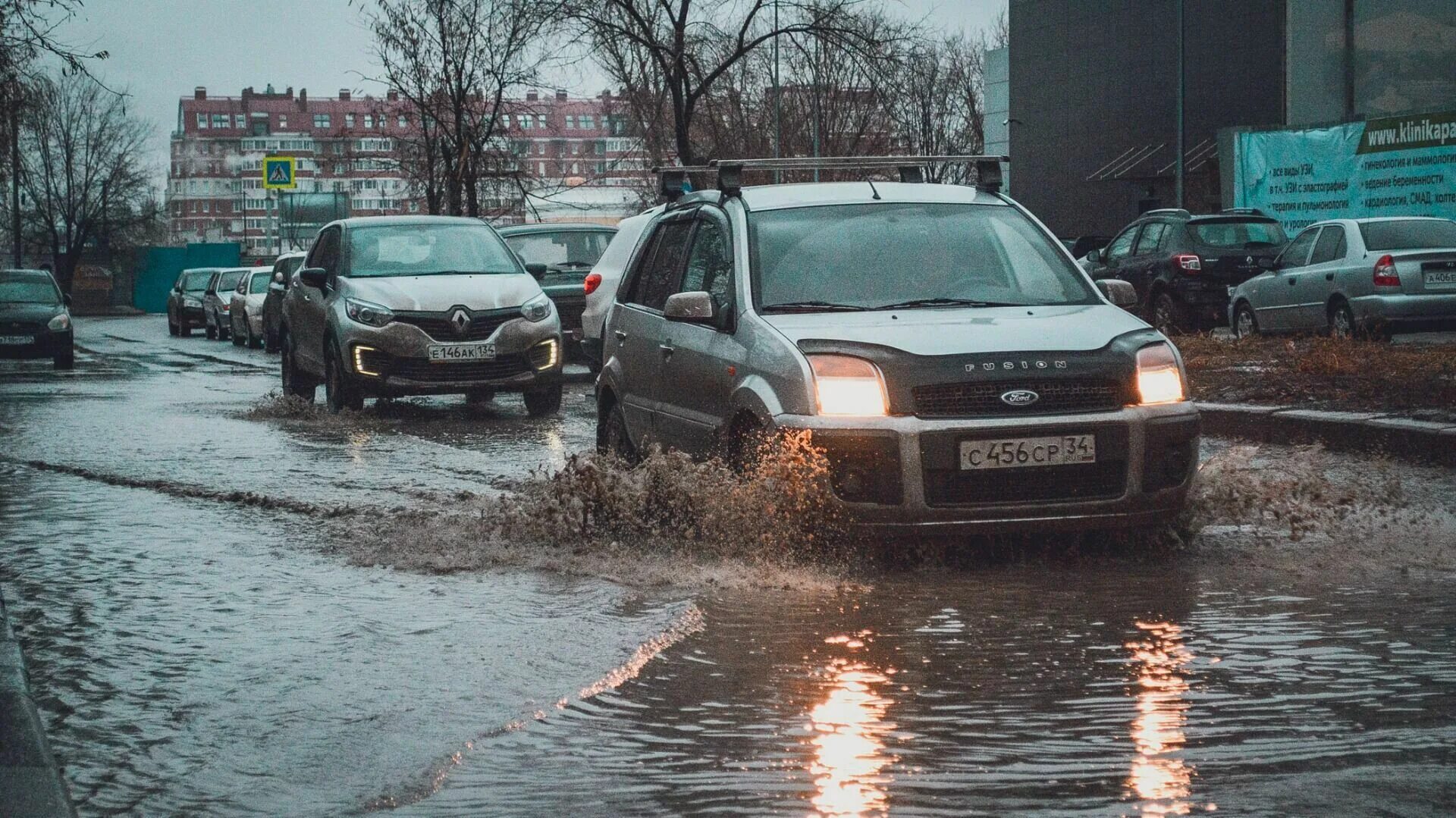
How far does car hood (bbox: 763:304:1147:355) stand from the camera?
6879mm

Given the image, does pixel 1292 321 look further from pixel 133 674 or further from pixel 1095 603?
pixel 133 674

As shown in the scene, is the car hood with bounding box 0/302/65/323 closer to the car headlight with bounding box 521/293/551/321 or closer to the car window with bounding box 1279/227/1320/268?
the car headlight with bounding box 521/293/551/321

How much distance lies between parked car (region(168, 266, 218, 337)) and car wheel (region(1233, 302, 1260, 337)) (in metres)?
27.9

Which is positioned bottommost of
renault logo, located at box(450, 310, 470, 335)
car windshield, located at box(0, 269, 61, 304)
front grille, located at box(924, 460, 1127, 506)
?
front grille, located at box(924, 460, 1127, 506)

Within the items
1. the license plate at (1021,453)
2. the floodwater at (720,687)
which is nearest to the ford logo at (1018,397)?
the license plate at (1021,453)

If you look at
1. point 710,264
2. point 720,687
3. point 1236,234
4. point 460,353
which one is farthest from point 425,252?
point 1236,234

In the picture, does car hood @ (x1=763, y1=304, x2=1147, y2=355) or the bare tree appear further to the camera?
the bare tree

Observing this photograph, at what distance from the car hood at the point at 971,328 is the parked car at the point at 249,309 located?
2945cm

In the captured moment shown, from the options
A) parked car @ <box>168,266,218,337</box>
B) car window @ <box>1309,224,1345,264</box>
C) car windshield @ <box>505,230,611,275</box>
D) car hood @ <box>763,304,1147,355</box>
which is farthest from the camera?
parked car @ <box>168,266,218,337</box>

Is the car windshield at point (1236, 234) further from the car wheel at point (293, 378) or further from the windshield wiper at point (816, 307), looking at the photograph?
the windshield wiper at point (816, 307)

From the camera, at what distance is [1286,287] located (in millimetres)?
21359

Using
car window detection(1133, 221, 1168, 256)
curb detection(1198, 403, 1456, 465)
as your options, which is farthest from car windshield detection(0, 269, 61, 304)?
curb detection(1198, 403, 1456, 465)

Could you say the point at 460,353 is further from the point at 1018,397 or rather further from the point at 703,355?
the point at 1018,397

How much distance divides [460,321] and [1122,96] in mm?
44577
